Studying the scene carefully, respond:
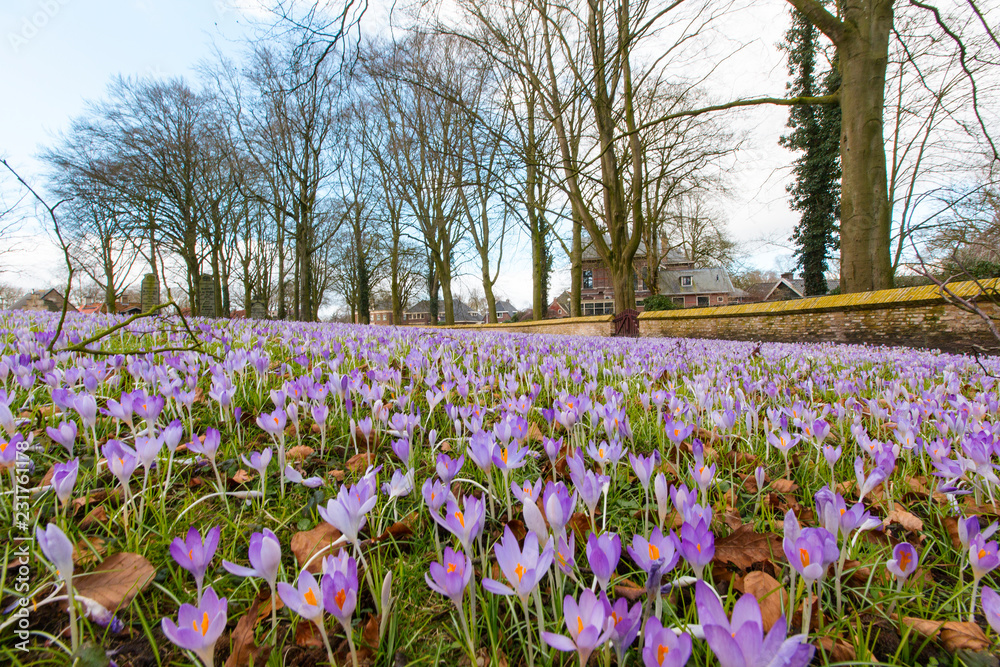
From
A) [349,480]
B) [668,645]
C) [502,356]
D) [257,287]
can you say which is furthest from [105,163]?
[668,645]

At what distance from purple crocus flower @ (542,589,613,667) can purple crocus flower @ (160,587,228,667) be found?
45cm

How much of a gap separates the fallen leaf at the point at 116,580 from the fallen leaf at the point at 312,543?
0.27 metres

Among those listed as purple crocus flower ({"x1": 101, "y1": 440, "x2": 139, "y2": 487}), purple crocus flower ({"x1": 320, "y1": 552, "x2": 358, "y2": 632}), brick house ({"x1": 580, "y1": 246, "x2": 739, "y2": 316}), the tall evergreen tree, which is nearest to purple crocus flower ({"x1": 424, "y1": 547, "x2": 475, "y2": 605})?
purple crocus flower ({"x1": 320, "y1": 552, "x2": 358, "y2": 632})

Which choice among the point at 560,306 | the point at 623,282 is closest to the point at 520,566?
the point at 623,282

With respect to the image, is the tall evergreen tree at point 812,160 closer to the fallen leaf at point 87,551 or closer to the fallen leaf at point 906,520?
the fallen leaf at point 906,520

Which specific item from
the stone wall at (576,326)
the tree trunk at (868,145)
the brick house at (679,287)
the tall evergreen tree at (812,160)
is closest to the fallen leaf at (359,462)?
the tree trunk at (868,145)

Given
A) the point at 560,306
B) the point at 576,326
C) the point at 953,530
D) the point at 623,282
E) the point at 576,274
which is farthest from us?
the point at 560,306

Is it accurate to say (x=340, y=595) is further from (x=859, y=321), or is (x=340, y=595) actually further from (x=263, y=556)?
(x=859, y=321)

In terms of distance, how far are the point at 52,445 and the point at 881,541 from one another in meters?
2.63

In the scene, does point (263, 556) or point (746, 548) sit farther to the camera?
point (746, 548)

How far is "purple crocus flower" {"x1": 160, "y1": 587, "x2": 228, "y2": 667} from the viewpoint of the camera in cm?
57

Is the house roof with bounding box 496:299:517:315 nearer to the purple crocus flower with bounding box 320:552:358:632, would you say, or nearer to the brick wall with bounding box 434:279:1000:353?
the brick wall with bounding box 434:279:1000:353

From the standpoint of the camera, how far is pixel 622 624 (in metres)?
0.62

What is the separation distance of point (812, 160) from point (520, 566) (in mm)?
26872
